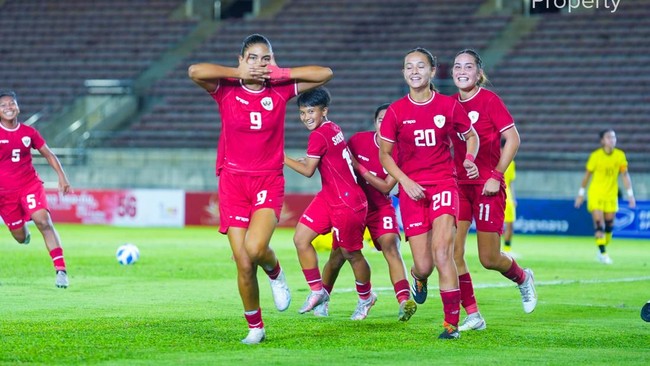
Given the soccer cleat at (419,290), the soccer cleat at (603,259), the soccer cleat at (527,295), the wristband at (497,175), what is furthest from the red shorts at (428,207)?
the soccer cleat at (603,259)

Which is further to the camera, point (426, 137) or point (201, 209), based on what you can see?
point (201, 209)

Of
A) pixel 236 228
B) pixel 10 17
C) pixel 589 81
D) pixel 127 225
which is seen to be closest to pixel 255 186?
pixel 236 228

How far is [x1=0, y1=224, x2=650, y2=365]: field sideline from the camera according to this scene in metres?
8.65

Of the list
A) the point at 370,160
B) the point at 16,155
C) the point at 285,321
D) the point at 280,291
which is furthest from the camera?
the point at 16,155

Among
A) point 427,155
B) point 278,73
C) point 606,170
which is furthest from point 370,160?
point 606,170

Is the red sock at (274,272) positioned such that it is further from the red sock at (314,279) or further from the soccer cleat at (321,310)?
the soccer cleat at (321,310)

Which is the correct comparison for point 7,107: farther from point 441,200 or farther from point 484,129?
point 441,200

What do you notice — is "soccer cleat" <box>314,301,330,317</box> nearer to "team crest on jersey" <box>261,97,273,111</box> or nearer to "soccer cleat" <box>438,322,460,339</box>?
"soccer cleat" <box>438,322,460,339</box>

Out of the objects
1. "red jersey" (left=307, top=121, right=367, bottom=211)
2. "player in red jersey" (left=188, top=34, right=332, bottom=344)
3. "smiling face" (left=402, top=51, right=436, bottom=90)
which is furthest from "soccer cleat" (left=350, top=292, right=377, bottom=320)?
"smiling face" (left=402, top=51, right=436, bottom=90)

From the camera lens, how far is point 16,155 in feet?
48.4

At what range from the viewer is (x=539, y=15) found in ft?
119

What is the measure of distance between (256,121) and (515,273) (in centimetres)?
323

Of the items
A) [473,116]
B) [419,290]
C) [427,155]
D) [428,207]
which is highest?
[473,116]

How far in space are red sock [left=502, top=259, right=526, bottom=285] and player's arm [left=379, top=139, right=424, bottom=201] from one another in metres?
1.81
